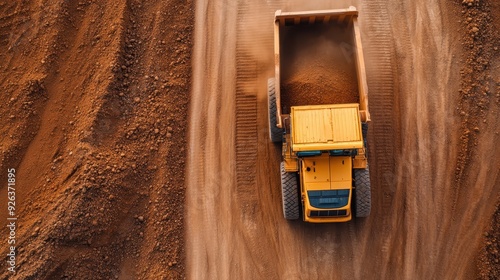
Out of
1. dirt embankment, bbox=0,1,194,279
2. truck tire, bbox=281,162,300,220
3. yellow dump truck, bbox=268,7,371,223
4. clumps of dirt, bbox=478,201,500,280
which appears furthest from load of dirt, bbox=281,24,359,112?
clumps of dirt, bbox=478,201,500,280

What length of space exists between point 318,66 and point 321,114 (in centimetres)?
247

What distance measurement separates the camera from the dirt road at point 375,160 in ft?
40.5

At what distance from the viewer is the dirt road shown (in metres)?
12.3

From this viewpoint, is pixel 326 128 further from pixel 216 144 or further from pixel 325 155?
pixel 216 144

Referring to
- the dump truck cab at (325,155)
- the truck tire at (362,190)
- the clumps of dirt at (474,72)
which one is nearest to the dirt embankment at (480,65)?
the clumps of dirt at (474,72)

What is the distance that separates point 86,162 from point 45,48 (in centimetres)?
393

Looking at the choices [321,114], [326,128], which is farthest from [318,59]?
[326,128]

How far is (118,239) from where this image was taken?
12.5 meters

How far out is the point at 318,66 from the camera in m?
12.4

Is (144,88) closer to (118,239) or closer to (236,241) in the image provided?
(118,239)

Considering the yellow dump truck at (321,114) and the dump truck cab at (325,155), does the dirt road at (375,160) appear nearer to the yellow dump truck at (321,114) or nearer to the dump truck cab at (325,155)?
the yellow dump truck at (321,114)

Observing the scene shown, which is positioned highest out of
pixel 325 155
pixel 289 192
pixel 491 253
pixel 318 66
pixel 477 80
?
pixel 318 66

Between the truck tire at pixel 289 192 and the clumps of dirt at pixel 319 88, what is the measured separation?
6.20 feet

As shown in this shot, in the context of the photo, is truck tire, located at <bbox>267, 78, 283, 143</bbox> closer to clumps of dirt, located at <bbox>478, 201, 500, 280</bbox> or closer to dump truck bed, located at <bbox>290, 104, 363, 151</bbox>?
dump truck bed, located at <bbox>290, 104, 363, 151</bbox>
